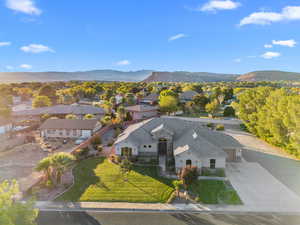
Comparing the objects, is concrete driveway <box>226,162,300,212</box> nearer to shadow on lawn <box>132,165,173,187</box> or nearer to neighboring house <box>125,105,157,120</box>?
shadow on lawn <box>132,165,173,187</box>

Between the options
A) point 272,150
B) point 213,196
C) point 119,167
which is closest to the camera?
point 213,196

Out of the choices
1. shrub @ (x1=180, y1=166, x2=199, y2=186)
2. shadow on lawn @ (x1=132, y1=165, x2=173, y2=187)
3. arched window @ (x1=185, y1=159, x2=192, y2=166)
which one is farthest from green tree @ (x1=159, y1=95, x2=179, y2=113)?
shrub @ (x1=180, y1=166, x2=199, y2=186)

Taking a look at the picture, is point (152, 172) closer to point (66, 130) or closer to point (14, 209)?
point (14, 209)

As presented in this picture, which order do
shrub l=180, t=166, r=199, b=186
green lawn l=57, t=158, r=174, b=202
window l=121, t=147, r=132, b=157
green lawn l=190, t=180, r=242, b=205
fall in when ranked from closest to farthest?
1. green lawn l=190, t=180, r=242, b=205
2. green lawn l=57, t=158, r=174, b=202
3. shrub l=180, t=166, r=199, b=186
4. window l=121, t=147, r=132, b=157

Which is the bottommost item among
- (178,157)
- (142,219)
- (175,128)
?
(142,219)

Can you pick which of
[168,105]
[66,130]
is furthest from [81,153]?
[168,105]

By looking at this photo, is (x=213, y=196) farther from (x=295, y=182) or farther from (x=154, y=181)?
(x=295, y=182)

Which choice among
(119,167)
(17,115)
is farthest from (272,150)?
(17,115)
